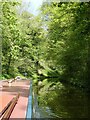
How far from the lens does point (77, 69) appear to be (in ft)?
119

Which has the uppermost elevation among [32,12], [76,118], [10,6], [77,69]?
[32,12]

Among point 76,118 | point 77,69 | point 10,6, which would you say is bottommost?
point 76,118

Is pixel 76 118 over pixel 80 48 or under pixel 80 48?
under

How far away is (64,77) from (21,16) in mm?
10879

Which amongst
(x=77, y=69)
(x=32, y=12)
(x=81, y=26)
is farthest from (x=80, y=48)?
(x=32, y=12)

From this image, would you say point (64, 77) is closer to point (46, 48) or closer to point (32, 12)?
point (46, 48)

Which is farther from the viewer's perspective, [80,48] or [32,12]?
[32,12]

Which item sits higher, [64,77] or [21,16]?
[21,16]

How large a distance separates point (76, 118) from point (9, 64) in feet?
82.5

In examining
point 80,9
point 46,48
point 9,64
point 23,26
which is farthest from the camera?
point 46,48

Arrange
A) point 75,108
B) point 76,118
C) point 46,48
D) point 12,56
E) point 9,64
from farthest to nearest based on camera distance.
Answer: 1. point 46,48
2. point 9,64
3. point 12,56
4. point 75,108
5. point 76,118

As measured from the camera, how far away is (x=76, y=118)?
45.4 ft

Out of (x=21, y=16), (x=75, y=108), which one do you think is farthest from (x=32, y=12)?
(x=75, y=108)

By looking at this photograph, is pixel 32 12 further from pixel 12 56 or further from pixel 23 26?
pixel 12 56
